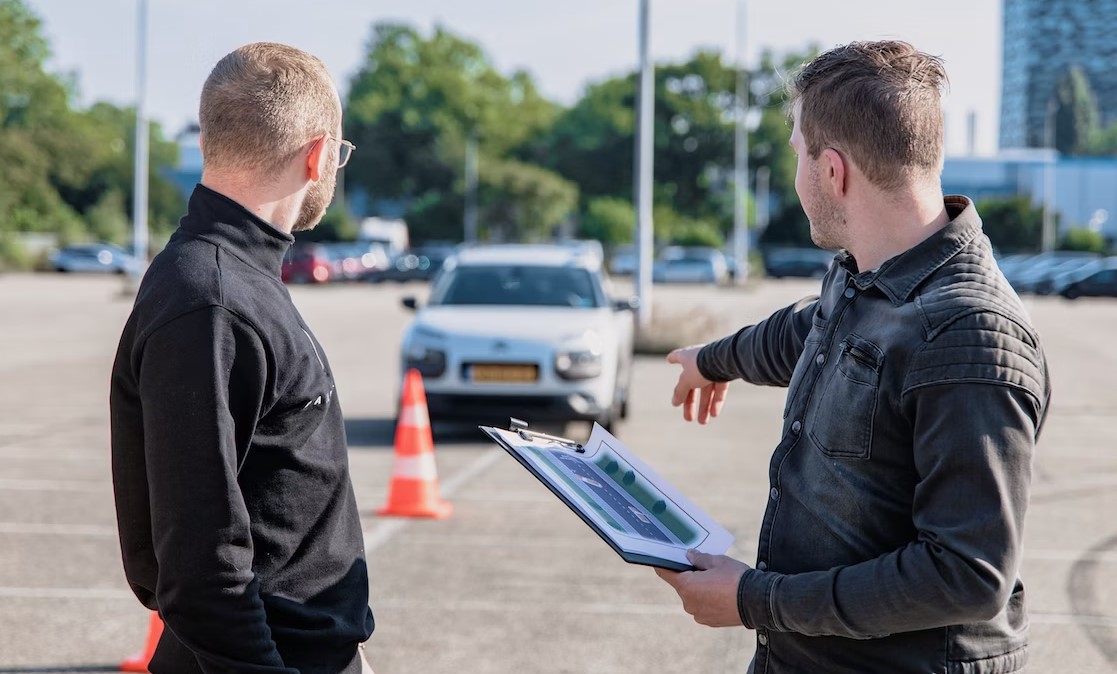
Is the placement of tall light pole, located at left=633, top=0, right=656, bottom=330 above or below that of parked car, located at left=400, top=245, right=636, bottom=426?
above

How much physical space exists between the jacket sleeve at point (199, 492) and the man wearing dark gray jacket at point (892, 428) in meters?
0.74

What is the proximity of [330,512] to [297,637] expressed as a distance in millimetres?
225

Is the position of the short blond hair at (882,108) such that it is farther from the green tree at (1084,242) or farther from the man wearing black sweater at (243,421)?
the green tree at (1084,242)

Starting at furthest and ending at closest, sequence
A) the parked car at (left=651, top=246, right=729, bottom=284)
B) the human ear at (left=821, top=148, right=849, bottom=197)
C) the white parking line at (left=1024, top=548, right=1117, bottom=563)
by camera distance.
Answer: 1. the parked car at (left=651, top=246, right=729, bottom=284)
2. the white parking line at (left=1024, top=548, right=1117, bottom=563)
3. the human ear at (left=821, top=148, right=849, bottom=197)

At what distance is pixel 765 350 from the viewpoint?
9.84 ft

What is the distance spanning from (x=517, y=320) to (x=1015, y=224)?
69.9 meters

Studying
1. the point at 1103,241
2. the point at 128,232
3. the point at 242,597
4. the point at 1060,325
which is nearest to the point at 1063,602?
the point at 242,597

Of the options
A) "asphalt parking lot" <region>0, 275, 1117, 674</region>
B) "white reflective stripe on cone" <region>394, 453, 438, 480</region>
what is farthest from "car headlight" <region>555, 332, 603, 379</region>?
"white reflective stripe on cone" <region>394, 453, 438, 480</region>

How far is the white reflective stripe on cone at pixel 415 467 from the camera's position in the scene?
8.11 metres

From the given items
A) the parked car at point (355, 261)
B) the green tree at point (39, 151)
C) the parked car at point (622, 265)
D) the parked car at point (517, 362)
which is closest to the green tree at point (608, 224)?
the parked car at point (622, 265)

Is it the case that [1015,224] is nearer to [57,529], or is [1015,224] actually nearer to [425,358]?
[425,358]

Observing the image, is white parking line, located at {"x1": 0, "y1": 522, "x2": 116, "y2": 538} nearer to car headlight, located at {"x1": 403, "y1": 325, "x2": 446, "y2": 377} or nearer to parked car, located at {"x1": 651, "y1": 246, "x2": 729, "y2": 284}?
car headlight, located at {"x1": 403, "y1": 325, "x2": 446, "y2": 377}

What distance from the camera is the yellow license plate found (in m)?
11.2

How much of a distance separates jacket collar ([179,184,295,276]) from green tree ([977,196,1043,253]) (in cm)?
7670
